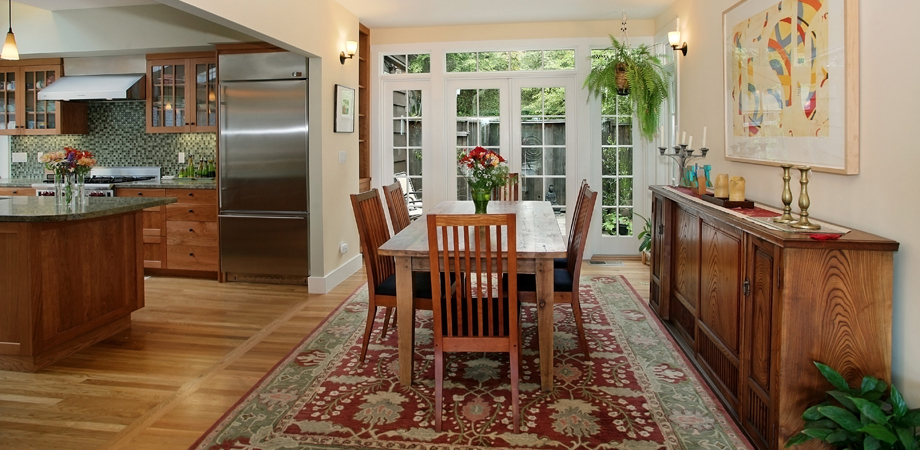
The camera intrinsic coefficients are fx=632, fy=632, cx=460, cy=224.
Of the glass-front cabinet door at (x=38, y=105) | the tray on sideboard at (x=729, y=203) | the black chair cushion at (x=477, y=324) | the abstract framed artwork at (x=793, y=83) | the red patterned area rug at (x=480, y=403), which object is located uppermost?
the glass-front cabinet door at (x=38, y=105)

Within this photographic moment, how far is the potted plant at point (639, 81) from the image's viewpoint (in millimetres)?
5715

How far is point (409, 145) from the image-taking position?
A: 266 inches

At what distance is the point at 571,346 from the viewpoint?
3.72 metres

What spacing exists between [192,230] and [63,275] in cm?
212

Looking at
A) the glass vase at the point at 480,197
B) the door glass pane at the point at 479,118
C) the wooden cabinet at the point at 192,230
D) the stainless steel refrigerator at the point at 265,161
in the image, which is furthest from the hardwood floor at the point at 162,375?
the door glass pane at the point at 479,118

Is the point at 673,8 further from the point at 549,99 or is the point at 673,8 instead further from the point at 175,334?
the point at 175,334

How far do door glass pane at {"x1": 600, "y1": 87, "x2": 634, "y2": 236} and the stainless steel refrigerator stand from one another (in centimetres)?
306

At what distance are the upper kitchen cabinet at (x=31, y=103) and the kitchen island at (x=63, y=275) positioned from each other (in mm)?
2551

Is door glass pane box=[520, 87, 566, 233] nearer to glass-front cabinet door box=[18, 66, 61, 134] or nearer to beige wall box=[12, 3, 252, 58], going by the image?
beige wall box=[12, 3, 252, 58]

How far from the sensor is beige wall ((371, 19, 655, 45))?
20.7ft

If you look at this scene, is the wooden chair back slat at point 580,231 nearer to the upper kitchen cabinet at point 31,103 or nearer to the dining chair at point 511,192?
the dining chair at point 511,192

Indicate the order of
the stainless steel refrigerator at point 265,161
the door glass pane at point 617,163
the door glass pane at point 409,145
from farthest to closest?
the door glass pane at point 409,145
the door glass pane at point 617,163
the stainless steel refrigerator at point 265,161

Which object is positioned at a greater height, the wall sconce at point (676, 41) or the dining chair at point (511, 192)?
the wall sconce at point (676, 41)

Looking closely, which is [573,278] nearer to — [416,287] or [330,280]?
[416,287]
